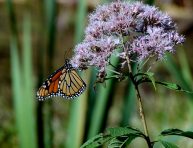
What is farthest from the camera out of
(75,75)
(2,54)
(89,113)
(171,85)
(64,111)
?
(2,54)

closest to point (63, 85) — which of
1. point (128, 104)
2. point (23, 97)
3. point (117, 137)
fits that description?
point (117, 137)

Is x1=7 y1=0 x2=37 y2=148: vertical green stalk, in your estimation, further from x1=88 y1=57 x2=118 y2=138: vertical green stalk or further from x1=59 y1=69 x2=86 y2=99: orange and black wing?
x1=59 y1=69 x2=86 y2=99: orange and black wing

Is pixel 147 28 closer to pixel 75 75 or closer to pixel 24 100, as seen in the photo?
pixel 75 75

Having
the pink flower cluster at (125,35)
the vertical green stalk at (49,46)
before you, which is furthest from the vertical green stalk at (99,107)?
the pink flower cluster at (125,35)

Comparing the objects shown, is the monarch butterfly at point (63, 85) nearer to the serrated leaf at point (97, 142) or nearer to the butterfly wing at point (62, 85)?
the butterfly wing at point (62, 85)

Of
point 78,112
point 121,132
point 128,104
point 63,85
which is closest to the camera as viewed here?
point 121,132

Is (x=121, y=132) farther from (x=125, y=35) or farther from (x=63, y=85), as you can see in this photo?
(x=63, y=85)

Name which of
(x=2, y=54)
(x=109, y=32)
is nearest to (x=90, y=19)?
(x=109, y=32)
